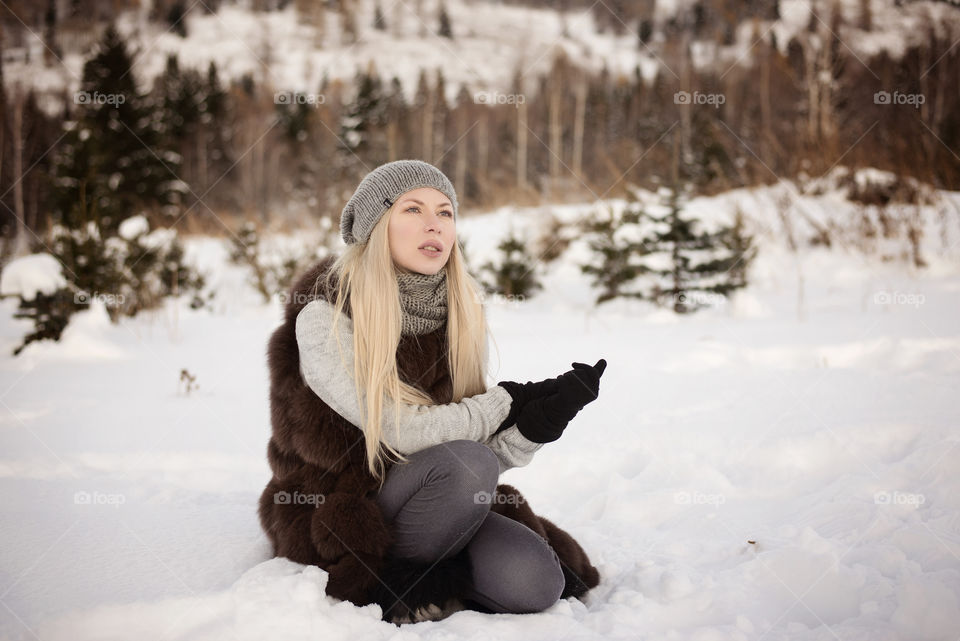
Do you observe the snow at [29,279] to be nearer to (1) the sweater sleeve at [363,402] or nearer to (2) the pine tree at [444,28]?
(1) the sweater sleeve at [363,402]

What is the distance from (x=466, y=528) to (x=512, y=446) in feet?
0.91

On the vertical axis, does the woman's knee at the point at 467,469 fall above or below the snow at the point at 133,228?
below

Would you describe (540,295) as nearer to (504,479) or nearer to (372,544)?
(504,479)

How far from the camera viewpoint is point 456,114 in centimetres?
2658

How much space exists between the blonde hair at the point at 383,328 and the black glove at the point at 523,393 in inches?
8.0

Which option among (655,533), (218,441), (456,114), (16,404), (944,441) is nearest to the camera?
(655,533)

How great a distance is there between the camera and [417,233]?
1.81 m

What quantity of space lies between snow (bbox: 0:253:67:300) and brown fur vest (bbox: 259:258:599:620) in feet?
15.2

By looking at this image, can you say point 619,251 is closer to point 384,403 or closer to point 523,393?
point 523,393

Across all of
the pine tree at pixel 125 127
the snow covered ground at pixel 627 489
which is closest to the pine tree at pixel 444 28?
the pine tree at pixel 125 127

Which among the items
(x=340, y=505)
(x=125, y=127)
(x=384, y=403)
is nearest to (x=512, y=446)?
(x=384, y=403)

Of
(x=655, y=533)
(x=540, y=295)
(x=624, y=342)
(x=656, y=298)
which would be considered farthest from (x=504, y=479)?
(x=540, y=295)

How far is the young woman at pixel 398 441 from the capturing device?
162cm

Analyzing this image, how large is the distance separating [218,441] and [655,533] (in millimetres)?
2296
